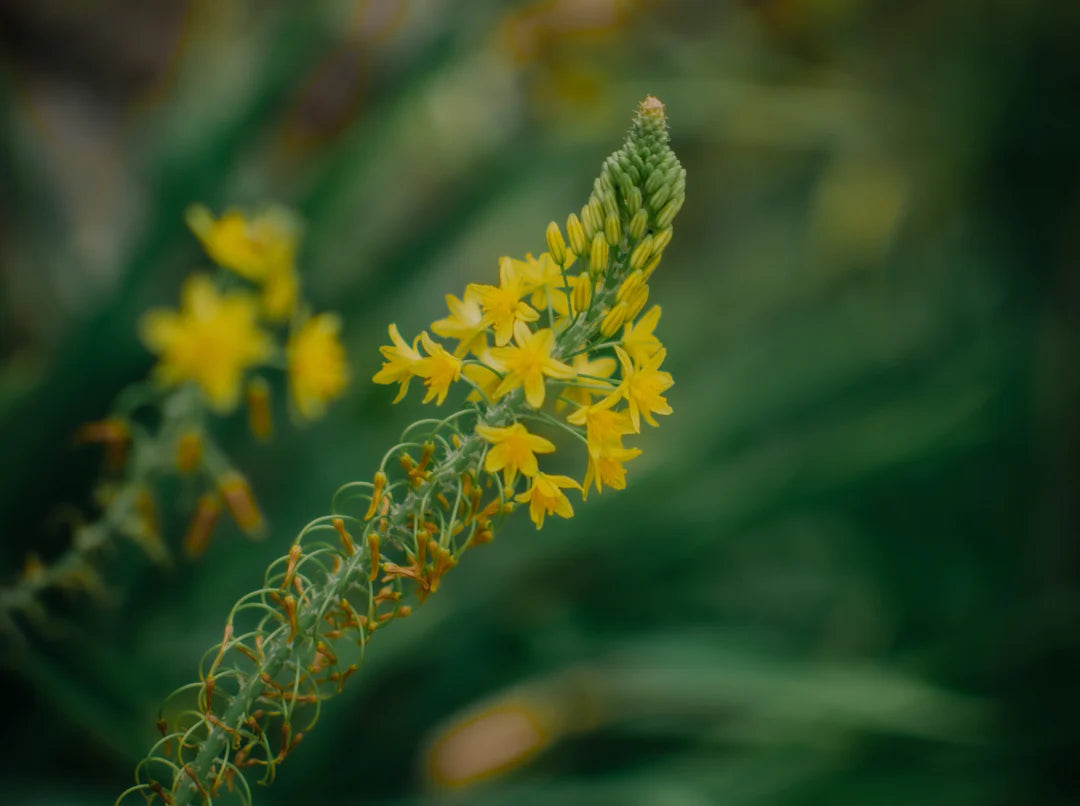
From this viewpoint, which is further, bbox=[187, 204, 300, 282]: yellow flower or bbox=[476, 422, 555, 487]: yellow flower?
bbox=[187, 204, 300, 282]: yellow flower

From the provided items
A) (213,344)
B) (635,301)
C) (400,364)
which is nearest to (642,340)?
(635,301)

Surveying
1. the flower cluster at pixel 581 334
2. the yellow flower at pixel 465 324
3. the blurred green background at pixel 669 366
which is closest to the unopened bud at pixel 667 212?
the flower cluster at pixel 581 334

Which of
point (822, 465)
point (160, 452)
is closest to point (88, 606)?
point (160, 452)

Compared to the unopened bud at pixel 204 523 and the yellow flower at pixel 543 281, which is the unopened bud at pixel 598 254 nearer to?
the yellow flower at pixel 543 281

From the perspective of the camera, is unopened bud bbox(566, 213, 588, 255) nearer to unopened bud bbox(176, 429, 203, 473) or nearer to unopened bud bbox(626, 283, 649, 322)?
unopened bud bbox(626, 283, 649, 322)

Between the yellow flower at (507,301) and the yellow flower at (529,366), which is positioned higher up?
the yellow flower at (507,301)

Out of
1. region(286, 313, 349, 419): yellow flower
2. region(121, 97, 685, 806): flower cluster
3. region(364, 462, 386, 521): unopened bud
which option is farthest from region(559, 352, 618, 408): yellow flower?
→ region(286, 313, 349, 419): yellow flower

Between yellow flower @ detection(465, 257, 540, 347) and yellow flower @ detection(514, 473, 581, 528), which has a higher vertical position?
yellow flower @ detection(465, 257, 540, 347)
